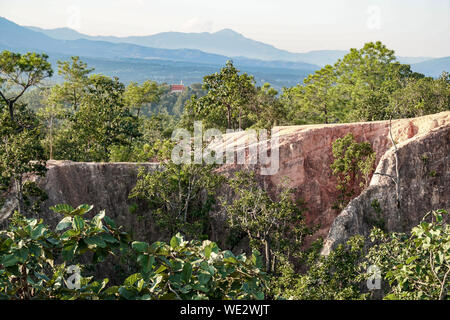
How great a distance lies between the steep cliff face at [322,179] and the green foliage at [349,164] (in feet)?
1.60

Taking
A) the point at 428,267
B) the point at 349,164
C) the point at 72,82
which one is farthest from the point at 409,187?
the point at 72,82

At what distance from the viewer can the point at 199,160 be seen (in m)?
16.6

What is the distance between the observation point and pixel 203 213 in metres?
17.8

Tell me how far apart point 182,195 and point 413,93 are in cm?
1727

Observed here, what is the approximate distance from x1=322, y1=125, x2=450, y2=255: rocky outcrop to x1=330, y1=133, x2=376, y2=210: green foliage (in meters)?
1.97

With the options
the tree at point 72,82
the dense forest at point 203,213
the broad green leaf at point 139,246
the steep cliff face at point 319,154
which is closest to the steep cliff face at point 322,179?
the steep cliff face at point 319,154

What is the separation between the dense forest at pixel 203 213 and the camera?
2791 millimetres

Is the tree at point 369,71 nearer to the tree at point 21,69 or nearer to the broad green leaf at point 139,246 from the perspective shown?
the tree at point 21,69

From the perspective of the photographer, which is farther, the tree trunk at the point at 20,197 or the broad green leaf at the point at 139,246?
the tree trunk at the point at 20,197

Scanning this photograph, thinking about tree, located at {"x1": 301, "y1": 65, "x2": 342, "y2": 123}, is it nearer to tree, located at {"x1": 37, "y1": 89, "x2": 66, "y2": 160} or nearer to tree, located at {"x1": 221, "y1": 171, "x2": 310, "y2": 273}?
tree, located at {"x1": 37, "y1": 89, "x2": 66, "y2": 160}

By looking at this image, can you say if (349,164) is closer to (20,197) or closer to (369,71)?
(20,197)

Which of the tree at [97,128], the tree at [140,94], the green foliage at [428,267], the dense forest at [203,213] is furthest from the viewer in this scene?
the tree at [140,94]

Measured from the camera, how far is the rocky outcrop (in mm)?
15586

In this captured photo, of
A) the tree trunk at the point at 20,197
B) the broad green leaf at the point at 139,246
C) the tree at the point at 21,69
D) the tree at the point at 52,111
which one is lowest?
the tree trunk at the point at 20,197
